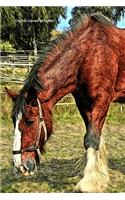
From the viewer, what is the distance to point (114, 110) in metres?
11.3

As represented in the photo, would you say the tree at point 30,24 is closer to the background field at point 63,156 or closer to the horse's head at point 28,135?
the background field at point 63,156

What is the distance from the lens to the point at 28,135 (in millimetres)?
5266

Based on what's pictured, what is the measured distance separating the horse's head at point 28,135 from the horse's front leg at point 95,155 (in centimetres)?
64

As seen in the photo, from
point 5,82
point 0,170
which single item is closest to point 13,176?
point 0,170

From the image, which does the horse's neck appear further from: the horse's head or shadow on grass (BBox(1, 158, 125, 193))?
shadow on grass (BBox(1, 158, 125, 193))

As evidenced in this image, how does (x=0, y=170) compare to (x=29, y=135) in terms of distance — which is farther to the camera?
(x=0, y=170)

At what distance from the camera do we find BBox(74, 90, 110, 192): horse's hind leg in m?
5.48

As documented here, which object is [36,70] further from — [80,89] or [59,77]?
[80,89]

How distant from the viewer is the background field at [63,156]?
236 inches

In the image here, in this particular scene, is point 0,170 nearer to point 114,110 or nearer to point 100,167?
point 100,167

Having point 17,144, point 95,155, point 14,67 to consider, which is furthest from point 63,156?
point 14,67

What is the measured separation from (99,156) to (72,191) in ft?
1.98
